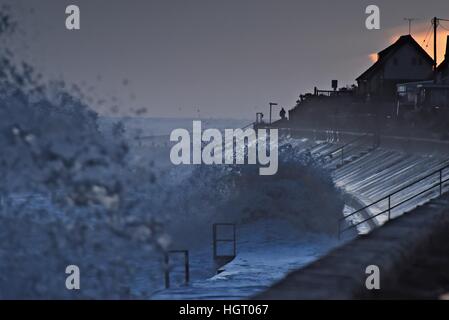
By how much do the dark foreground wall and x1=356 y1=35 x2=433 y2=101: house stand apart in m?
52.4

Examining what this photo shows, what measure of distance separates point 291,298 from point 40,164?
405 inches

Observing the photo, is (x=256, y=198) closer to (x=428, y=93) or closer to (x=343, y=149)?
(x=428, y=93)

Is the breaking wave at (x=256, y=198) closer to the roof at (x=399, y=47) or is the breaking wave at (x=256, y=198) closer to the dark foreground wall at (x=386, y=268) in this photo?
the dark foreground wall at (x=386, y=268)

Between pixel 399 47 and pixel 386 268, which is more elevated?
pixel 399 47

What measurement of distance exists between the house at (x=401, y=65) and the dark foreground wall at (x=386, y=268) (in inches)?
2065

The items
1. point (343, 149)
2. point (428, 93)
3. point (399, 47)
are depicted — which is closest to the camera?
point (428, 93)

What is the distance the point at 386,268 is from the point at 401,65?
55.5 meters

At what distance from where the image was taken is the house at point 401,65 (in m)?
58.4

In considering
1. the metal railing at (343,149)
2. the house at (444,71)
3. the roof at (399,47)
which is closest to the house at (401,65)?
the roof at (399,47)

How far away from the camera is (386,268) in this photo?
6.31 metres

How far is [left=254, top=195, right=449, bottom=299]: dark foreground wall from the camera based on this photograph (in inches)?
211

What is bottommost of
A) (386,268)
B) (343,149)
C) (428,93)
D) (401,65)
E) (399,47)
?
(343,149)

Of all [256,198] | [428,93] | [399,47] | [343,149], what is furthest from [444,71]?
[256,198]
